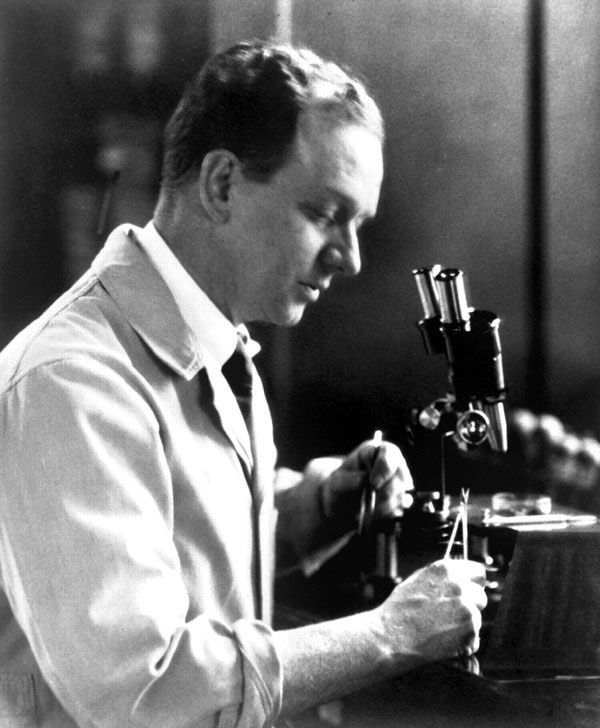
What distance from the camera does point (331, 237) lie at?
4.34 feet

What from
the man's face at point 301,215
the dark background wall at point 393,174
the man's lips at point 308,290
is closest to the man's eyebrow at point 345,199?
the man's face at point 301,215

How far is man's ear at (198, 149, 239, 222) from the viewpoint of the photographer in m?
1.29

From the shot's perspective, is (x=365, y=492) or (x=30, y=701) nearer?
(x=30, y=701)

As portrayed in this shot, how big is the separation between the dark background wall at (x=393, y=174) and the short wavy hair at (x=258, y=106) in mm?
630

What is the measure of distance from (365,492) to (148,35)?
108cm

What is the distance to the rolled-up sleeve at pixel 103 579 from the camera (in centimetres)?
94

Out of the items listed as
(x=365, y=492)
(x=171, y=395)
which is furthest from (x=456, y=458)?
(x=171, y=395)

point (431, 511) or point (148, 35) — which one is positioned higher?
point (148, 35)

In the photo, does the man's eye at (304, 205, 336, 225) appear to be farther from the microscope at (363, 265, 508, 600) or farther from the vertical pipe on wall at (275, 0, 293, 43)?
the vertical pipe on wall at (275, 0, 293, 43)

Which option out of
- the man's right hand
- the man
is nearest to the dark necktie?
the man

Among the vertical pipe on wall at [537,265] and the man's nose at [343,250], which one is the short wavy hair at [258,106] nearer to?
the man's nose at [343,250]

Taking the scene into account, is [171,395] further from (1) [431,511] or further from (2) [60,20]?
(2) [60,20]

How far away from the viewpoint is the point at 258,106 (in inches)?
50.7

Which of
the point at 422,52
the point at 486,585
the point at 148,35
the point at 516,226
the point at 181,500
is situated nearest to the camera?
the point at 181,500
